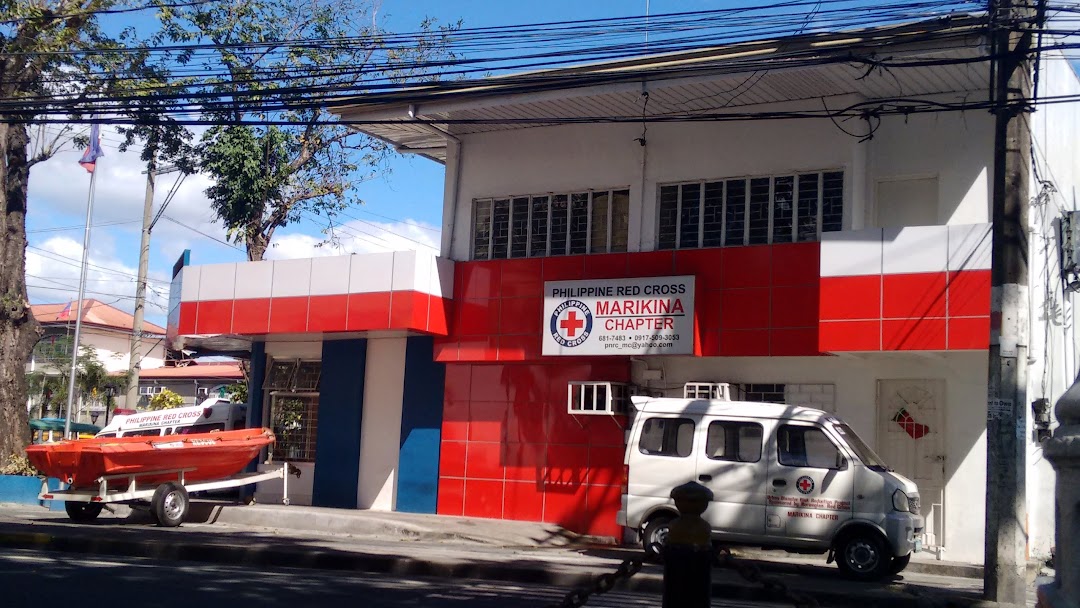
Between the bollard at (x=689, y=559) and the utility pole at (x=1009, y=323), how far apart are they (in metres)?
6.16

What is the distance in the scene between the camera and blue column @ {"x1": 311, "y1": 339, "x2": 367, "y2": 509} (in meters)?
18.7

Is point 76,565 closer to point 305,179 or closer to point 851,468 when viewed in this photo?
point 851,468

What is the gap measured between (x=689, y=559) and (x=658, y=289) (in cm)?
1087

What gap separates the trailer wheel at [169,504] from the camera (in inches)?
625

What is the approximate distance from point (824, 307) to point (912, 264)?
49.9 inches

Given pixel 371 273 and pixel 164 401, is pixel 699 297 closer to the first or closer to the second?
pixel 371 273

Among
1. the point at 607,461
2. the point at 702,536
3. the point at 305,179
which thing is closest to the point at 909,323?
the point at 607,461

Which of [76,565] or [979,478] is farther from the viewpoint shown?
[979,478]

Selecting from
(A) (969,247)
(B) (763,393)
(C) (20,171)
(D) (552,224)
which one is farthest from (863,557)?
(C) (20,171)

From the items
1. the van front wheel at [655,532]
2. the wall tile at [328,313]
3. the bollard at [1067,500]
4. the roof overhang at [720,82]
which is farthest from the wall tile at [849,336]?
the bollard at [1067,500]

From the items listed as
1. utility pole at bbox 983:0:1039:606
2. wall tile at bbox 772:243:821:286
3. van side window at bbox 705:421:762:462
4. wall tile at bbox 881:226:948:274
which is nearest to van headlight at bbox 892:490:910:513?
utility pole at bbox 983:0:1039:606

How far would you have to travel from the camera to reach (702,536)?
5.03 meters

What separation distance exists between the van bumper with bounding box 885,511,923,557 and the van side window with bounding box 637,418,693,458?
2549mm

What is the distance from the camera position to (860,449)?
12.1 metres
